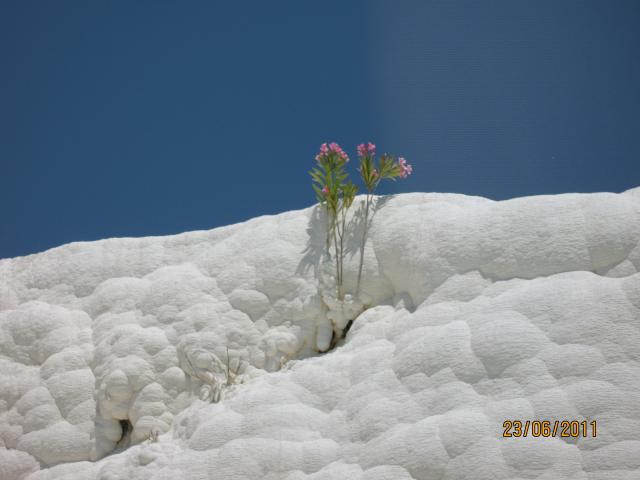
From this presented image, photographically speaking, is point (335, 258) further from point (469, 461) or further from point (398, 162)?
point (469, 461)

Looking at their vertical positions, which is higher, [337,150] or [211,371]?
[337,150]

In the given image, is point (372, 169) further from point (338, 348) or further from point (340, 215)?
point (338, 348)

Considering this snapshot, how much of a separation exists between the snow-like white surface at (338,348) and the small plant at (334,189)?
0.19 m

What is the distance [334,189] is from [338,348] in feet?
5.68

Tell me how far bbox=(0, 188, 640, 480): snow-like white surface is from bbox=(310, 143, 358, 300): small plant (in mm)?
191

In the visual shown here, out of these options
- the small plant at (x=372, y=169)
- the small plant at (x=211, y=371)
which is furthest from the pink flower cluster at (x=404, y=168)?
the small plant at (x=211, y=371)

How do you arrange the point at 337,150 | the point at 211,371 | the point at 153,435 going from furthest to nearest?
1. the point at 337,150
2. the point at 211,371
3. the point at 153,435

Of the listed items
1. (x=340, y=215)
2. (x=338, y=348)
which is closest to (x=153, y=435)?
(x=338, y=348)

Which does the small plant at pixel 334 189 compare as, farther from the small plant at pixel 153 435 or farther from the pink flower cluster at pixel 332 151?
the small plant at pixel 153 435

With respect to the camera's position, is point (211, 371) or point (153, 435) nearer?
point (153, 435)

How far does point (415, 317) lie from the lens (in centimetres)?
616

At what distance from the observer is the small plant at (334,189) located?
738 centimetres

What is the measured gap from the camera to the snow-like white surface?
16.5ft

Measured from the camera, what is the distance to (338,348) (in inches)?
262
